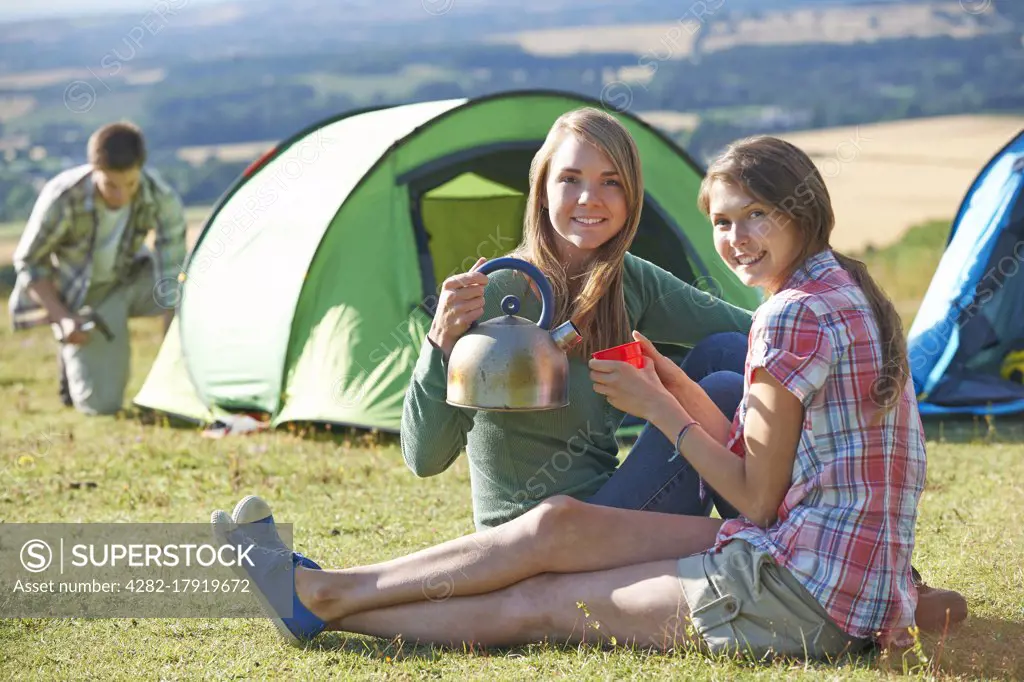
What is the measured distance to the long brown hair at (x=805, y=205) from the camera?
2.62 meters

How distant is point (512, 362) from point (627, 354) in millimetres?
309

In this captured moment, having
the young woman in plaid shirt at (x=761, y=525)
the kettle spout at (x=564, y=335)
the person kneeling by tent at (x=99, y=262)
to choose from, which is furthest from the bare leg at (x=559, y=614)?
the person kneeling by tent at (x=99, y=262)

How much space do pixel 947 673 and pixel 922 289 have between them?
8.05 m

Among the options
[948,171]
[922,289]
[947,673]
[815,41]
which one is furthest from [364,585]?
[815,41]

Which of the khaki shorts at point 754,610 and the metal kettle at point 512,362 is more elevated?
the metal kettle at point 512,362

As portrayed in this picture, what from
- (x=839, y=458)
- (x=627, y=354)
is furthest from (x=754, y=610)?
(x=627, y=354)

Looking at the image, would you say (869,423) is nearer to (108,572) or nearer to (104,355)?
(108,572)

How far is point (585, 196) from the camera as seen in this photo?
3.03m

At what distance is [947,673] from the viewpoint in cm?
266

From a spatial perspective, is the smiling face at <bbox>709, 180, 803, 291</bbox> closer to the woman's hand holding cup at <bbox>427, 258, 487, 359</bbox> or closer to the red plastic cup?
the red plastic cup

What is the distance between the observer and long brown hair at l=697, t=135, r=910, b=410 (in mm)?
2619

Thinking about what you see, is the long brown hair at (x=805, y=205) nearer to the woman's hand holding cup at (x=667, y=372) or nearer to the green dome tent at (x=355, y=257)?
the woman's hand holding cup at (x=667, y=372)

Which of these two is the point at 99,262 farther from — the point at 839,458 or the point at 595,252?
the point at 839,458

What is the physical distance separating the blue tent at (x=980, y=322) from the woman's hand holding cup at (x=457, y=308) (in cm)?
357
